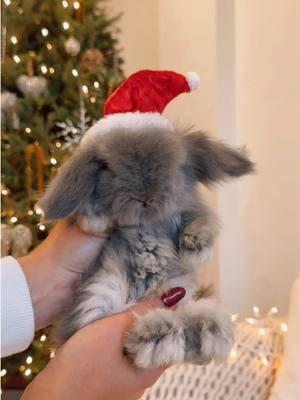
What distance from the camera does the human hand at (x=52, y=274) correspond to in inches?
38.6

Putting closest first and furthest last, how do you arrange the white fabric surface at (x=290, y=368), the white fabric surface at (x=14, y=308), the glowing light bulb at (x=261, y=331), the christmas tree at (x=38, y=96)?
the white fabric surface at (x=14, y=308) < the white fabric surface at (x=290, y=368) < the glowing light bulb at (x=261, y=331) < the christmas tree at (x=38, y=96)

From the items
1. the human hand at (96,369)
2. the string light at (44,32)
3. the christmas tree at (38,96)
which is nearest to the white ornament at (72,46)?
the christmas tree at (38,96)

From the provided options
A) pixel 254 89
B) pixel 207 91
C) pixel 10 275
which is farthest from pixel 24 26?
pixel 10 275

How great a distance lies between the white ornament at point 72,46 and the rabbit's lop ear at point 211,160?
1661 mm

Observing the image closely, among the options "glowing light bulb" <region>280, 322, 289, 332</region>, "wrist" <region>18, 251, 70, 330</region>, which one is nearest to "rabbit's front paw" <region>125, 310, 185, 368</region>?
"wrist" <region>18, 251, 70, 330</region>

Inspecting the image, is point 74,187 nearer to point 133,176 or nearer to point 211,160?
point 133,176

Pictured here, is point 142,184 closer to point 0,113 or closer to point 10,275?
point 10,275

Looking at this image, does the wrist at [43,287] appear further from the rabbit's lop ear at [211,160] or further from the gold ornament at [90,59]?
the gold ornament at [90,59]

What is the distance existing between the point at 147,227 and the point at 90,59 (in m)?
1.81

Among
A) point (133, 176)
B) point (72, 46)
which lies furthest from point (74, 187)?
point (72, 46)

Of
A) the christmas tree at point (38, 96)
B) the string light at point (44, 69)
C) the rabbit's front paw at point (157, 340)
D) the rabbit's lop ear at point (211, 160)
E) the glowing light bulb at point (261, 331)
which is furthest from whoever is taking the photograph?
the string light at point (44, 69)

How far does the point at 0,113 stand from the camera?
2.31 m

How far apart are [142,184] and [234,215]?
165 cm

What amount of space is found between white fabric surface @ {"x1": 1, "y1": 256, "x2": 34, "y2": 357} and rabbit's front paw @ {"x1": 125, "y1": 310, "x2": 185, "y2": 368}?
0.98ft
